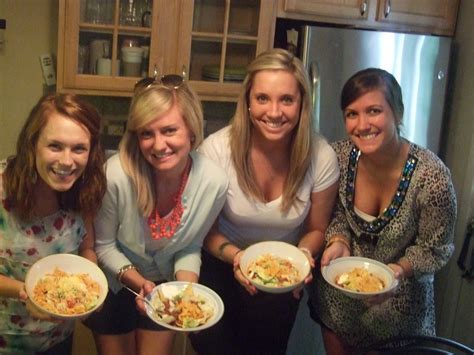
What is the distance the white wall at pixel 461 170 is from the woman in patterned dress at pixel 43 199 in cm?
166

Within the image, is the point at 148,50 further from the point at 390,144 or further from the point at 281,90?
the point at 390,144

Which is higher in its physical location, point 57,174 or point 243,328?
point 57,174

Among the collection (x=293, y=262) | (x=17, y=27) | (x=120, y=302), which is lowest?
(x=120, y=302)

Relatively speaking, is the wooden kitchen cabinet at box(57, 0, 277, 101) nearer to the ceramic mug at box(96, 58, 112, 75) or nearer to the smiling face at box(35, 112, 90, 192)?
the ceramic mug at box(96, 58, 112, 75)

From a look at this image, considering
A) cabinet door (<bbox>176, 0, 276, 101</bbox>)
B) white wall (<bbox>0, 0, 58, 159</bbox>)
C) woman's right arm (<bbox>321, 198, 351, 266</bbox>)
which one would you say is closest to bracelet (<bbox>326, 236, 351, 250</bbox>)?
woman's right arm (<bbox>321, 198, 351, 266</bbox>)

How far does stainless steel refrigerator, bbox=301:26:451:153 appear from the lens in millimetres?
2441

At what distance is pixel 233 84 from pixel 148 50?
388mm

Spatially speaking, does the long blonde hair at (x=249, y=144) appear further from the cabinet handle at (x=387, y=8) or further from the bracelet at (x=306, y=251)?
the cabinet handle at (x=387, y=8)

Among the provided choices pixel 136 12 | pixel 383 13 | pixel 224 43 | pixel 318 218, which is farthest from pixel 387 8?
pixel 318 218

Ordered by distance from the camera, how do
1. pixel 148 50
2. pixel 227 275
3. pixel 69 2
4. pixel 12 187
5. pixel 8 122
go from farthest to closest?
pixel 8 122 → pixel 148 50 → pixel 69 2 → pixel 227 275 → pixel 12 187

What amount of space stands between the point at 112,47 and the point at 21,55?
446 mm

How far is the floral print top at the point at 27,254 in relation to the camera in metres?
1.48

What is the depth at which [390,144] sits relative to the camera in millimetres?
1777

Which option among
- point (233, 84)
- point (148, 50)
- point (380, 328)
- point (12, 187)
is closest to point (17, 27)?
point (148, 50)
